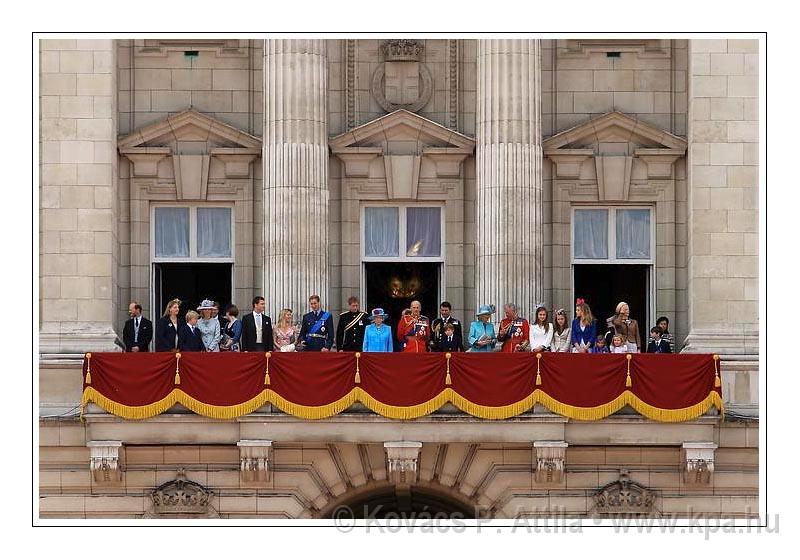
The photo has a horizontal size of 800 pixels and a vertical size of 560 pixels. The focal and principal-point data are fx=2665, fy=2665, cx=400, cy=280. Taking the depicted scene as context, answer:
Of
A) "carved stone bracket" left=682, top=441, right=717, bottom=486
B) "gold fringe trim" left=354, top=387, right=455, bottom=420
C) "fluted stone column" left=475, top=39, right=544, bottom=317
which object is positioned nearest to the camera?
"gold fringe trim" left=354, top=387, right=455, bottom=420

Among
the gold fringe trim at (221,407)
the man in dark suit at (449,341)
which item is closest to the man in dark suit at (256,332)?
the gold fringe trim at (221,407)

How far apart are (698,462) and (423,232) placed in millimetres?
8816

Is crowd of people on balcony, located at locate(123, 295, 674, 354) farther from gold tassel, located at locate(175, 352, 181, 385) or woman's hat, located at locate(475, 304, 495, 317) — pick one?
gold tassel, located at locate(175, 352, 181, 385)

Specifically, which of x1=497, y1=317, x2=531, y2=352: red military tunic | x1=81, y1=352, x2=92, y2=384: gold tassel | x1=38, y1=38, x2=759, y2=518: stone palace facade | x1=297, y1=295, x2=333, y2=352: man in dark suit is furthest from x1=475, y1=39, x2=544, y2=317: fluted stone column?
x1=81, y1=352, x2=92, y2=384: gold tassel

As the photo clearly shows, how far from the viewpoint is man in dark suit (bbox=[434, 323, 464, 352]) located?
57.3 m

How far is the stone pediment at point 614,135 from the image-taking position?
61.0 meters

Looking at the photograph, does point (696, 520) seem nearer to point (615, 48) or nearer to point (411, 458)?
point (411, 458)

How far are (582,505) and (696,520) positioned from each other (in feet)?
8.10

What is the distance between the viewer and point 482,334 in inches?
2264

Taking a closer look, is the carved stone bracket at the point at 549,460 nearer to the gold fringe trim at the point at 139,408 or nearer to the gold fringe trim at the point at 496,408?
the gold fringe trim at the point at 496,408

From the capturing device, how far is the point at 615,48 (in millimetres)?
61312

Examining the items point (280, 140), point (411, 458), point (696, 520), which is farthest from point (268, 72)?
point (696, 520)

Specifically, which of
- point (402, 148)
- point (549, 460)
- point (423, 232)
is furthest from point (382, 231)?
point (549, 460)

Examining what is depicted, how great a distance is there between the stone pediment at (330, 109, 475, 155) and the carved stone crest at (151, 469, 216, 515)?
8698 millimetres
